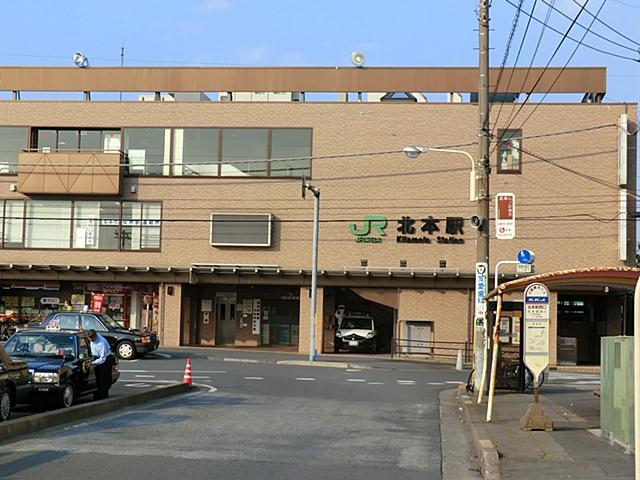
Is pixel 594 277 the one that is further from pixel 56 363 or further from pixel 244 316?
pixel 244 316

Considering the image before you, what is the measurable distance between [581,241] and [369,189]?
10.2 meters

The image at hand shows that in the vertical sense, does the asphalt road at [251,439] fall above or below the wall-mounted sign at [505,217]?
below

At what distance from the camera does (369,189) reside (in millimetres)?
40156

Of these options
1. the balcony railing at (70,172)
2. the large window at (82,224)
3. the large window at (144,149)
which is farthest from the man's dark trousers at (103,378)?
the large window at (144,149)

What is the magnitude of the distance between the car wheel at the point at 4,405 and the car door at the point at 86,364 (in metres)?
3.05

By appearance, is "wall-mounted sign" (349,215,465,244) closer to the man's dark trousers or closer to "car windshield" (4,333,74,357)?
the man's dark trousers

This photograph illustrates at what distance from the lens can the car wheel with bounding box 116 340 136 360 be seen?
30.4 metres

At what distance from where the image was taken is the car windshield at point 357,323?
133 ft

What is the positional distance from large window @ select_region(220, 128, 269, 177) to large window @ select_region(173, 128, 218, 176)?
534mm

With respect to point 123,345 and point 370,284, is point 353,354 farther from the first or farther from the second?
point 123,345

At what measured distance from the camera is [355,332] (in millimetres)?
40250

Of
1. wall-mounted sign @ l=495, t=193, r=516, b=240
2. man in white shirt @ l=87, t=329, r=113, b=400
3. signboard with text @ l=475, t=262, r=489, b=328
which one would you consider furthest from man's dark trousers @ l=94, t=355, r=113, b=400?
wall-mounted sign @ l=495, t=193, r=516, b=240

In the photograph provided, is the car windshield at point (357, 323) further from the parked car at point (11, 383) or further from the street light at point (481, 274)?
the parked car at point (11, 383)

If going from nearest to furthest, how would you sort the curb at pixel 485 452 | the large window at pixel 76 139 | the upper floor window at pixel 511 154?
the curb at pixel 485 452
the upper floor window at pixel 511 154
the large window at pixel 76 139
